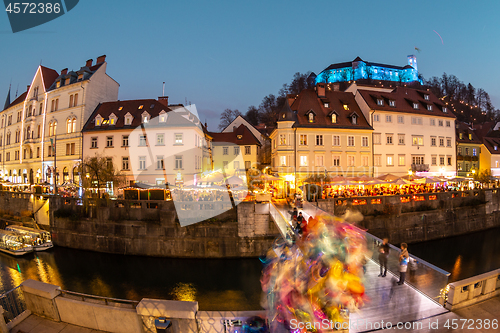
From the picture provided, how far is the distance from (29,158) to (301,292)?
184ft

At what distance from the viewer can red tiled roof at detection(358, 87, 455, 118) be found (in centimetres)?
3741

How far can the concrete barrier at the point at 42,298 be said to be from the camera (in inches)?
231

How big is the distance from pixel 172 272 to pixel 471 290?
16.9m

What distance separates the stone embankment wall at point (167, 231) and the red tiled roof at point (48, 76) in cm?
3439

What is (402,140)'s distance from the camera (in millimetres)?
37375

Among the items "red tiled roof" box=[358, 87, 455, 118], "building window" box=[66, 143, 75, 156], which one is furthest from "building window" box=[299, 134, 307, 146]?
"building window" box=[66, 143, 75, 156]

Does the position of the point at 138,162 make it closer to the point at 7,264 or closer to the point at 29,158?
the point at 7,264

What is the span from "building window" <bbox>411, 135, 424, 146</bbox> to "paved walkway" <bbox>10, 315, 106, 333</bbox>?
4252cm

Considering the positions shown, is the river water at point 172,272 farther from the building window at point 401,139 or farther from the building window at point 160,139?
the building window at point 401,139

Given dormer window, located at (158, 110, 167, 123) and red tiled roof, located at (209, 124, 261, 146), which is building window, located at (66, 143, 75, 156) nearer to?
dormer window, located at (158, 110, 167, 123)

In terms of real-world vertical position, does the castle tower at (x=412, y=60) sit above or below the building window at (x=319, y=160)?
above

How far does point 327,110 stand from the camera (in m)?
36.7

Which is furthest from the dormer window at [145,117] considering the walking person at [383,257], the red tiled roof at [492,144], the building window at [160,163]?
the red tiled roof at [492,144]

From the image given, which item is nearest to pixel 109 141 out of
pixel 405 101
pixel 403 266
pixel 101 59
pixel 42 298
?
pixel 101 59
